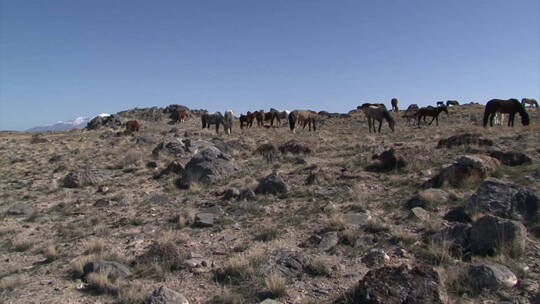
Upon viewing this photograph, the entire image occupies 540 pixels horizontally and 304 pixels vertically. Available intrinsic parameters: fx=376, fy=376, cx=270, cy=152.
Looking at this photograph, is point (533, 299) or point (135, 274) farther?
point (135, 274)

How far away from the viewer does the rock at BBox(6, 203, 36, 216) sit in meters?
9.69

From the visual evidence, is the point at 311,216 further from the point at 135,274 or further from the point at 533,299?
the point at 533,299

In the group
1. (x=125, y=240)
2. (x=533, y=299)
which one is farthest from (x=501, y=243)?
(x=125, y=240)

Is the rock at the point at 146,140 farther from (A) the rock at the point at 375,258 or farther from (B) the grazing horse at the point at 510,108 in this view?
(B) the grazing horse at the point at 510,108

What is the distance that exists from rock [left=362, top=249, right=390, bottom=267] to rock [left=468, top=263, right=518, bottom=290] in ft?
3.83

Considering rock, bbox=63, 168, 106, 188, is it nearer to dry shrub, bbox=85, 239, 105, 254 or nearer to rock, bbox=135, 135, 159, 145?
dry shrub, bbox=85, 239, 105, 254

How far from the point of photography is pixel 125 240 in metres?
7.43

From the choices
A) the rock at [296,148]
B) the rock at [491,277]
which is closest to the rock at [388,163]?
the rock at [296,148]

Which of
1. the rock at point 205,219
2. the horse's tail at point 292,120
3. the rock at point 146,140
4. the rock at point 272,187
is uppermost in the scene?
the horse's tail at point 292,120

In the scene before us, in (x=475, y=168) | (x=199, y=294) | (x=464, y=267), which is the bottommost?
(x=199, y=294)

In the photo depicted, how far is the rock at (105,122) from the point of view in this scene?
160 ft

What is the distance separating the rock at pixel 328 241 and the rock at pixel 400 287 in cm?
179

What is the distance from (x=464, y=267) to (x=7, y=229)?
30.2 ft

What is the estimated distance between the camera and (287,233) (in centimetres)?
712
